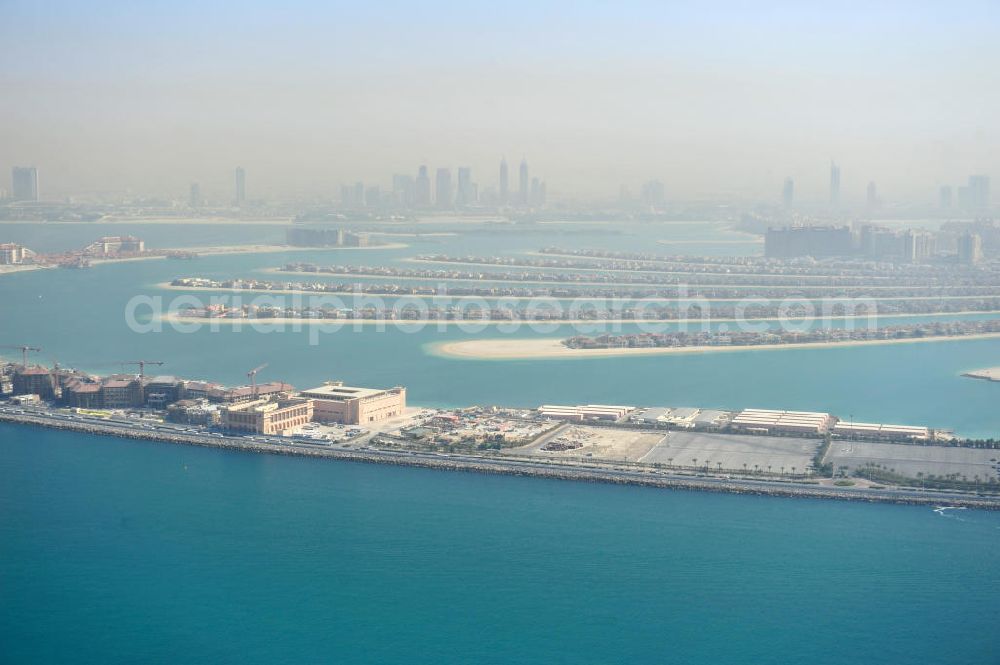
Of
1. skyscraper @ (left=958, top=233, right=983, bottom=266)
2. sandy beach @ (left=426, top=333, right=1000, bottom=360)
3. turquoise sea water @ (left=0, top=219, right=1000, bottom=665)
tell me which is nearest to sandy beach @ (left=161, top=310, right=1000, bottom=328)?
sandy beach @ (left=426, top=333, right=1000, bottom=360)

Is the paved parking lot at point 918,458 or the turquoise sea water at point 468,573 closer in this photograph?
the turquoise sea water at point 468,573

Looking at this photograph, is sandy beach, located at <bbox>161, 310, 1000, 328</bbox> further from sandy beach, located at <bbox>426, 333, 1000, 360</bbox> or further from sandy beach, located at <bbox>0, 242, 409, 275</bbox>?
sandy beach, located at <bbox>0, 242, 409, 275</bbox>

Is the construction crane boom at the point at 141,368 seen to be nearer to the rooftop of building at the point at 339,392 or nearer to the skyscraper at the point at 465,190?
the rooftop of building at the point at 339,392

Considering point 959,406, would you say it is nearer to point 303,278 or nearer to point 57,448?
point 57,448

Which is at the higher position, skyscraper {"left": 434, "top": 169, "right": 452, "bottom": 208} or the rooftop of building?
skyscraper {"left": 434, "top": 169, "right": 452, "bottom": 208}

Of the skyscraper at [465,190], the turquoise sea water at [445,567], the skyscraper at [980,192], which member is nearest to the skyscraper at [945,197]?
the skyscraper at [980,192]

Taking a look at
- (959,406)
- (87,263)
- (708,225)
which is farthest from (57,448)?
(708,225)
